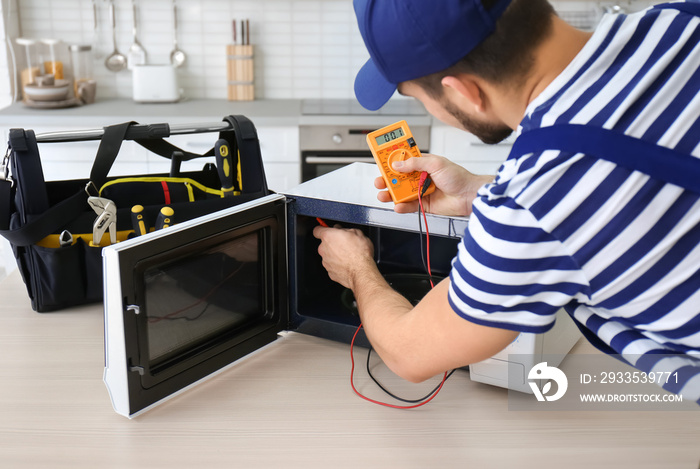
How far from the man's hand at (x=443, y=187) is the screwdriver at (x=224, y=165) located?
36cm

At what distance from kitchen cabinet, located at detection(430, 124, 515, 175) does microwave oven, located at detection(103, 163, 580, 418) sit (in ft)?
4.84

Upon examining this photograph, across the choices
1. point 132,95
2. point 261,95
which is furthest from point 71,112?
point 261,95

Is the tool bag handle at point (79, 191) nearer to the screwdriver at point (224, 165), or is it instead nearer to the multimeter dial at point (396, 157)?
the screwdriver at point (224, 165)

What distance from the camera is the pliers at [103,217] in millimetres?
1176

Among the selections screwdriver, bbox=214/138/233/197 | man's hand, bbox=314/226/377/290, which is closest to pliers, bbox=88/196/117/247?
screwdriver, bbox=214/138/233/197

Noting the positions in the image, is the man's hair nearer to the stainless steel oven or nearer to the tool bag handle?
the tool bag handle

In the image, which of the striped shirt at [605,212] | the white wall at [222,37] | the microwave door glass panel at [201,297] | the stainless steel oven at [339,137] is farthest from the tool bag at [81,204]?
the white wall at [222,37]

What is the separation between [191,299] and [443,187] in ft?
1.38

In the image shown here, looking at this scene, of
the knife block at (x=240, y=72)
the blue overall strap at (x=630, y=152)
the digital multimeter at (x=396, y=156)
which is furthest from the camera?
the knife block at (x=240, y=72)

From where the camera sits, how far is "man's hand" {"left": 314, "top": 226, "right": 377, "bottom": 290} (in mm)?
1108

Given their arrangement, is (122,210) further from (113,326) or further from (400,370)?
(400,370)

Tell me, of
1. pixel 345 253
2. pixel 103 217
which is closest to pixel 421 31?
pixel 345 253

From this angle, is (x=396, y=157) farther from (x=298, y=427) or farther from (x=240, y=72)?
(x=240, y=72)

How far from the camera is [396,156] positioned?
1076mm
